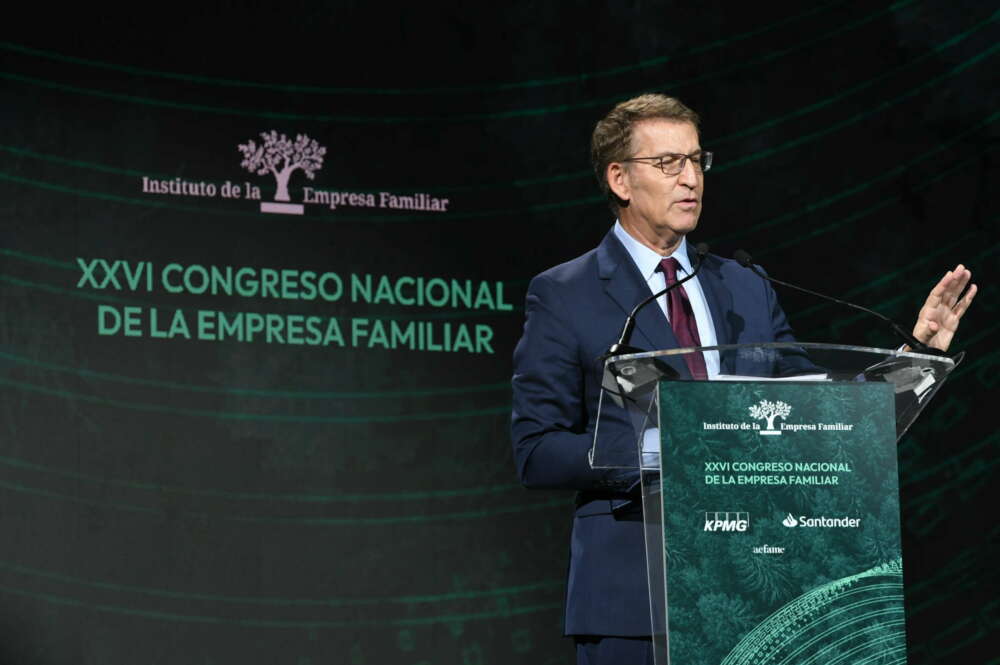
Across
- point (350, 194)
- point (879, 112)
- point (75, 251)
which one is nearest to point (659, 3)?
point (879, 112)

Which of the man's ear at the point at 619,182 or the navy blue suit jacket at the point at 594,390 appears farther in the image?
the man's ear at the point at 619,182

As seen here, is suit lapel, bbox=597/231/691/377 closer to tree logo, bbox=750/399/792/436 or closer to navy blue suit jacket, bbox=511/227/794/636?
navy blue suit jacket, bbox=511/227/794/636

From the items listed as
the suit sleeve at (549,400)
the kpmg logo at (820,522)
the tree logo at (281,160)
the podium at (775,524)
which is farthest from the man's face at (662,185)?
the tree logo at (281,160)

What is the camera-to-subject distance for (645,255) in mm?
2322

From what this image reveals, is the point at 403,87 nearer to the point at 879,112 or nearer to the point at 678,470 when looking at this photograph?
the point at 879,112

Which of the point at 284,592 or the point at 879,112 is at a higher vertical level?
the point at 879,112

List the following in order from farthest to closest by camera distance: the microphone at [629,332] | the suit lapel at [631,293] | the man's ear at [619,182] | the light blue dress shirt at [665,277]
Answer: the man's ear at [619,182] → the light blue dress shirt at [665,277] → the suit lapel at [631,293] → the microphone at [629,332]

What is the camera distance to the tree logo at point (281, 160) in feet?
12.1

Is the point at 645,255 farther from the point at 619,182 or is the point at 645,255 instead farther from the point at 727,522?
the point at 727,522

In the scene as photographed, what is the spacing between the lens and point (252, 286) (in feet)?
11.9

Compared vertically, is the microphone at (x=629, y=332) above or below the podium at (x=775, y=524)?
above

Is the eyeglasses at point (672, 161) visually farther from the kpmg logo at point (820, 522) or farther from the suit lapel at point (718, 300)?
the kpmg logo at point (820, 522)

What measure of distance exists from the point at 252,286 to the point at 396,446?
0.58m

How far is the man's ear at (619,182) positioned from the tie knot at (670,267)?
0.13 m
